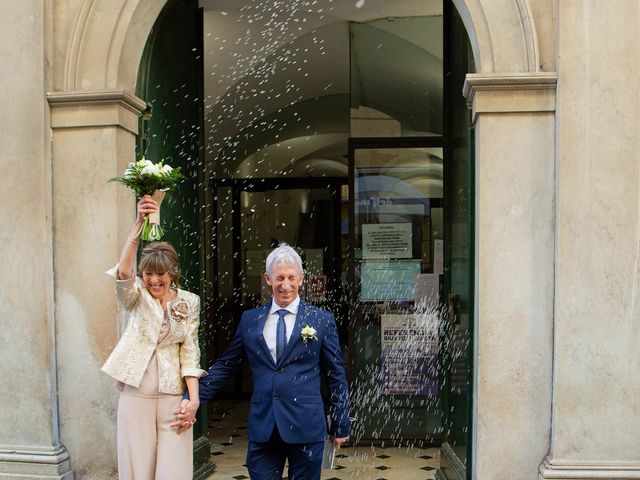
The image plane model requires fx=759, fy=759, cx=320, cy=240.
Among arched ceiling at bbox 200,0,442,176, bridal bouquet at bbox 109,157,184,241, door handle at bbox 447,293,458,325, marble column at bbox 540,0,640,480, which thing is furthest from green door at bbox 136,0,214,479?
marble column at bbox 540,0,640,480

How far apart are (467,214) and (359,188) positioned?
8.33 feet

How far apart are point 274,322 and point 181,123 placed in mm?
2924

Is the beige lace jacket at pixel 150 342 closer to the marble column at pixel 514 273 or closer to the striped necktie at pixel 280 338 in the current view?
the striped necktie at pixel 280 338

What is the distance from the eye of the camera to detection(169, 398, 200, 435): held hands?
407cm

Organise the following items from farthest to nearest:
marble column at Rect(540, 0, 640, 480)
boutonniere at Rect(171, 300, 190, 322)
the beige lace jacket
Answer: marble column at Rect(540, 0, 640, 480), boutonniere at Rect(171, 300, 190, 322), the beige lace jacket

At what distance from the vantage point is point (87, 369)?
5160 mm

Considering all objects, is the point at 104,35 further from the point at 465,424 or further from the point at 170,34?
the point at 465,424

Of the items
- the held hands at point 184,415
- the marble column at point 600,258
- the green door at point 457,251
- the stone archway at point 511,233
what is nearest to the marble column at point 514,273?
the stone archway at point 511,233

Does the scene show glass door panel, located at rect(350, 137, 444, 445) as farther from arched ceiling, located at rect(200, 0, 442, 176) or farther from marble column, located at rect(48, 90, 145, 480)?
marble column, located at rect(48, 90, 145, 480)

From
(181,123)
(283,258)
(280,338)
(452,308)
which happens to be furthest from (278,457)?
(181,123)

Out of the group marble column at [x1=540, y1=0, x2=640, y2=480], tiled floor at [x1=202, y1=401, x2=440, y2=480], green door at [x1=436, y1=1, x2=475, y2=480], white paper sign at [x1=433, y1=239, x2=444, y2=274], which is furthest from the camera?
white paper sign at [x1=433, y1=239, x2=444, y2=274]

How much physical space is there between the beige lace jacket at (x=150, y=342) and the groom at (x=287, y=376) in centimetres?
19

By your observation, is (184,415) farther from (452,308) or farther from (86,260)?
(452,308)

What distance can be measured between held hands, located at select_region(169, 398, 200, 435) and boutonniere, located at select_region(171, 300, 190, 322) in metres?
0.44
